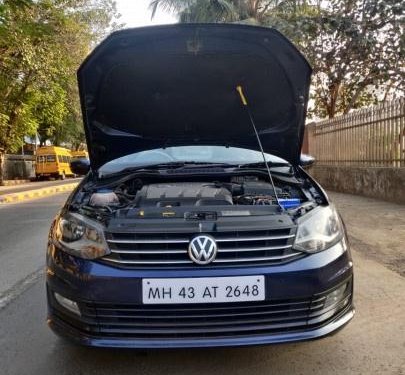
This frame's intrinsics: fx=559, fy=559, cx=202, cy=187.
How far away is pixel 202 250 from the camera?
2883 mm

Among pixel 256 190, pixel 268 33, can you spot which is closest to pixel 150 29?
pixel 268 33

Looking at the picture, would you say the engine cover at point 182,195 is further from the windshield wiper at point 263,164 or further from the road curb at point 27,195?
the road curb at point 27,195

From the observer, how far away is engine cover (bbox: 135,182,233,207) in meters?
3.54

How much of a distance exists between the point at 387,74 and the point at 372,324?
1660 cm

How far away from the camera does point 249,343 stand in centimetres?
282

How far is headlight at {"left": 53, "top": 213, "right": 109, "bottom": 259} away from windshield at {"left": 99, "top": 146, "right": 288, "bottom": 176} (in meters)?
1.13

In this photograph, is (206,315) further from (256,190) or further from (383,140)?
(383,140)

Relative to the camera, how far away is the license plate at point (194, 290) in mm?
2828

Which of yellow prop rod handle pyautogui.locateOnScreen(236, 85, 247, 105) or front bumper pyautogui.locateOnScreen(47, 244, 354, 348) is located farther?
yellow prop rod handle pyautogui.locateOnScreen(236, 85, 247, 105)

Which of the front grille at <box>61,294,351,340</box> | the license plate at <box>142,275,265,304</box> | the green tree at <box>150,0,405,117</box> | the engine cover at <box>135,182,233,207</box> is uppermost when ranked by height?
the green tree at <box>150,0,405,117</box>

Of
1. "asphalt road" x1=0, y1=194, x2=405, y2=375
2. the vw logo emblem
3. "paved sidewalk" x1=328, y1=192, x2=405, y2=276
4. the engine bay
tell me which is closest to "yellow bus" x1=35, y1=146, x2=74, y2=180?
"paved sidewalk" x1=328, y1=192, x2=405, y2=276

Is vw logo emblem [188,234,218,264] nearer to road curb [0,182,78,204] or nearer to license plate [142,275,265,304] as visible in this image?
license plate [142,275,265,304]

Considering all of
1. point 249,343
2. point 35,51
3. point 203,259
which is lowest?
point 249,343

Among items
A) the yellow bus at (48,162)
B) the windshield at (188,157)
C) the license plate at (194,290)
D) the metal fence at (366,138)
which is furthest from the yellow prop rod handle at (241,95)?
the yellow bus at (48,162)
